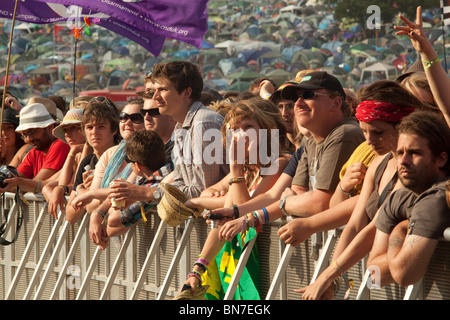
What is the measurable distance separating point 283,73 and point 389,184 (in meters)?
54.0

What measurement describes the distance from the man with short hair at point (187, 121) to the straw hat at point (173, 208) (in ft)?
0.97

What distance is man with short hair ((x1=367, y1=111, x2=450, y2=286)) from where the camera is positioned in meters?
3.78

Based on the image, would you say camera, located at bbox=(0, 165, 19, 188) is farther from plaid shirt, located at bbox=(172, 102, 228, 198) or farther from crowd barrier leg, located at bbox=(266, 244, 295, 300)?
crowd barrier leg, located at bbox=(266, 244, 295, 300)

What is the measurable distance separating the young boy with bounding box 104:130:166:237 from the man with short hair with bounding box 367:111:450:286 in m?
2.71

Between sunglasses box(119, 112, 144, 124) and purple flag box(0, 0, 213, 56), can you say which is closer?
sunglasses box(119, 112, 144, 124)

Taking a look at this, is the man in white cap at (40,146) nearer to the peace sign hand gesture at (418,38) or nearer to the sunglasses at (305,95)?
the sunglasses at (305,95)

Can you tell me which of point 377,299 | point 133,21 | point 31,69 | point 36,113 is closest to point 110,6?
point 133,21

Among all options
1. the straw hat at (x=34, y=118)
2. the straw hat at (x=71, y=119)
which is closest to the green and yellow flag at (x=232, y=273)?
the straw hat at (x=71, y=119)

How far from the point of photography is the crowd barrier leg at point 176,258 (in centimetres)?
592

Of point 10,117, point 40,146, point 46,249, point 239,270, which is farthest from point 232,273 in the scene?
point 10,117

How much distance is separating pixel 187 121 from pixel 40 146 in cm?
303

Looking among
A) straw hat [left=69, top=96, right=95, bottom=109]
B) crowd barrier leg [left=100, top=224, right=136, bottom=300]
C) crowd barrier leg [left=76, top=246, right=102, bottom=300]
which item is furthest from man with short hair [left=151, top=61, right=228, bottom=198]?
straw hat [left=69, top=96, right=95, bottom=109]
